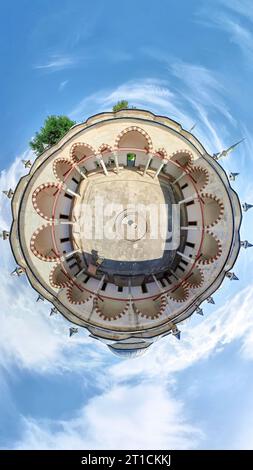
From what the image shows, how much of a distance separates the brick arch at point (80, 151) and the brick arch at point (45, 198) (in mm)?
2811

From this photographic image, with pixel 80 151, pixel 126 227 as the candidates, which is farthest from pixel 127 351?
pixel 80 151

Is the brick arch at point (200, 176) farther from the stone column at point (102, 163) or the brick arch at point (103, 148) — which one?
the stone column at point (102, 163)

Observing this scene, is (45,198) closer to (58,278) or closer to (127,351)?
(58,278)

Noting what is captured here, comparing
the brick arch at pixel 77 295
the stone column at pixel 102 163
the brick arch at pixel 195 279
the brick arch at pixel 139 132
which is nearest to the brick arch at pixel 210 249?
the brick arch at pixel 195 279

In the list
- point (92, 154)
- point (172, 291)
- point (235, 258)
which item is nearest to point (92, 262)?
Answer: point (172, 291)

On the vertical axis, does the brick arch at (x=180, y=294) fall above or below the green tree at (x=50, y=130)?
below

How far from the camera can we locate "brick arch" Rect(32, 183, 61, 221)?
1021 inches

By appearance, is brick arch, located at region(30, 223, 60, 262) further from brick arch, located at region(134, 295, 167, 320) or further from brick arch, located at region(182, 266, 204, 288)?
brick arch, located at region(182, 266, 204, 288)

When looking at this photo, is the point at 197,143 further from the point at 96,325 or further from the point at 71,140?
the point at 96,325

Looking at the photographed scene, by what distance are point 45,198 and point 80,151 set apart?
17.0 ft

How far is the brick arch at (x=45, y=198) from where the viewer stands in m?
25.9

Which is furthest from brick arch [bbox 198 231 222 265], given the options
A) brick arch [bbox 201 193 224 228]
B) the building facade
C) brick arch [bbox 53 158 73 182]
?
brick arch [bbox 53 158 73 182]

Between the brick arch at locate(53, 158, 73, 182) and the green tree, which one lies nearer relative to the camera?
the brick arch at locate(53, 158, 73, 182)

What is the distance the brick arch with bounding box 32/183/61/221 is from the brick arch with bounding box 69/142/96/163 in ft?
9.22
